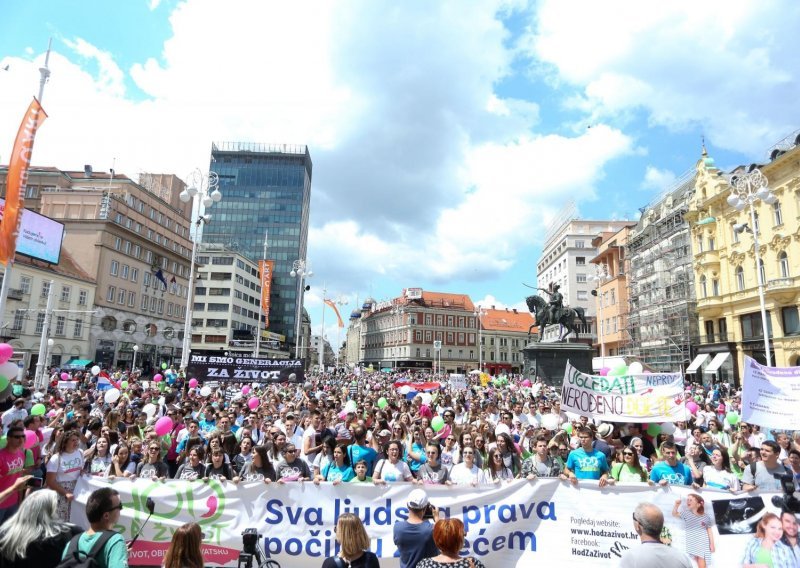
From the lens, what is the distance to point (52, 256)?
3647 centimetres

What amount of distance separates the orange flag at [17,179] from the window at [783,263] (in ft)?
147

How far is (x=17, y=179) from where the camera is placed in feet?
37.1

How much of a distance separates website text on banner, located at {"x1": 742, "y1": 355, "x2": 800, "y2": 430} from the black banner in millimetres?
14791

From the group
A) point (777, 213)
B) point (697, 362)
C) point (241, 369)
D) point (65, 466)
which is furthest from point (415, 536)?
point (697, 362)

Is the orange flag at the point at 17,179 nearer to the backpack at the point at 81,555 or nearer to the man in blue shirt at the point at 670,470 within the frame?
the backpack at the point at 81,555

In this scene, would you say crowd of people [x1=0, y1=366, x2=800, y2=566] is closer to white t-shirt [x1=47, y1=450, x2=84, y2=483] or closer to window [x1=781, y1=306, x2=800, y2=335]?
white t-shirt [x1=47, y1=450, x2=84, y2=483]

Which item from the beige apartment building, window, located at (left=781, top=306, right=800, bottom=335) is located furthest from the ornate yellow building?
the beige apartment building

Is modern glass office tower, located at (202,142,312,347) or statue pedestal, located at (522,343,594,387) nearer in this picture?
statue pedestal, located at (522,343,594,387)

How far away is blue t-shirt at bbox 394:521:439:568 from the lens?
14.1ft

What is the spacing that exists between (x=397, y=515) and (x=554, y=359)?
2359cm

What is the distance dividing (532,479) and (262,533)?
3467mm

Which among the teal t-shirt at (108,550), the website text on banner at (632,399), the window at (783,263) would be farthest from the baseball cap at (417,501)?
the window at (783,263)

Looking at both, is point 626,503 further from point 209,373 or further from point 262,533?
point 209,373

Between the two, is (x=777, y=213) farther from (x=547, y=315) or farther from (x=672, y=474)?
(x=672, y=474)
